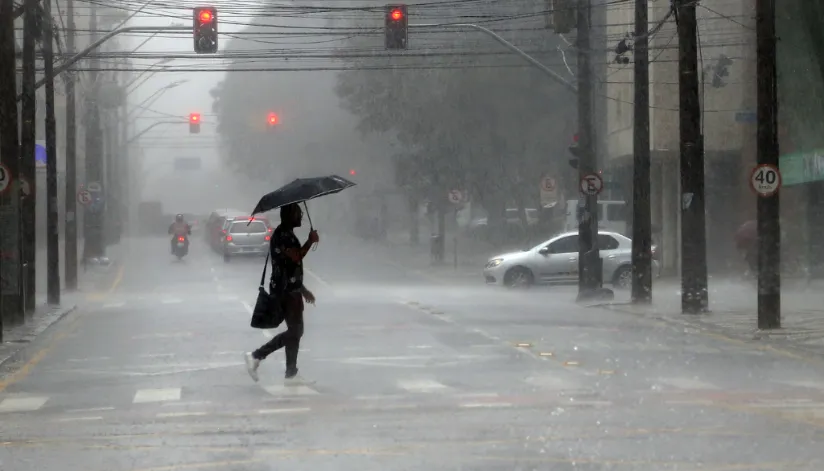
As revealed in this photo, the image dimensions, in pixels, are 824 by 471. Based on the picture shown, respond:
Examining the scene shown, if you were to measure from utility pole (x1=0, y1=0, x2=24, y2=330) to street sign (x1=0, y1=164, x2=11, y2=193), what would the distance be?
0.08m

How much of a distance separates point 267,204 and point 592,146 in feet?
59.7

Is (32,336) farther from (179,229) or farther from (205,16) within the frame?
(179,229)

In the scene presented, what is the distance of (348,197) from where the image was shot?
114562 mm

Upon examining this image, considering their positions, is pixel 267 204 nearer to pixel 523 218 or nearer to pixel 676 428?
pixel 676 428

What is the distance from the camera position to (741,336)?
22312 mm

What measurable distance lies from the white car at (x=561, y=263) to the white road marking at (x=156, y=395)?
2429cm

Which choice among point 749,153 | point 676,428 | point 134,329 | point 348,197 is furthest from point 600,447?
point 348,197

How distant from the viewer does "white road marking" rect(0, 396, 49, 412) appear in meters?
14.2

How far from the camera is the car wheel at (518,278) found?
39.3m

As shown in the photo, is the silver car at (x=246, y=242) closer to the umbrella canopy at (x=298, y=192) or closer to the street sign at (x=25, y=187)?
the street sign at (x=25, y=187)

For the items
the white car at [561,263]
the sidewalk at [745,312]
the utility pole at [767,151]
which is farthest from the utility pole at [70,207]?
the utility pole at [767,151]

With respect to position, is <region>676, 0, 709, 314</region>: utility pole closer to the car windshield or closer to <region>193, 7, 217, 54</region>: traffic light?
<region>193, 7, 217, 54</region>: traffic light

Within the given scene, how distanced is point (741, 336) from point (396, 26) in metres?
11.5

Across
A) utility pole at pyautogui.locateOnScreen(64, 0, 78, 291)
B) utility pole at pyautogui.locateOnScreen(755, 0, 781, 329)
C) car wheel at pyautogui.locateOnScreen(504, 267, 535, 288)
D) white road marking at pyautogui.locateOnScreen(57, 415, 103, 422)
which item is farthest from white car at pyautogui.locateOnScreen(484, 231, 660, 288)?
white road marking at pyautogui.locateOnScreen(57, 415, 103, 422)
